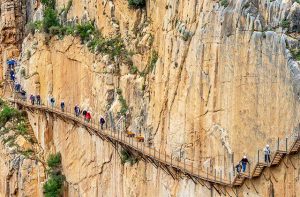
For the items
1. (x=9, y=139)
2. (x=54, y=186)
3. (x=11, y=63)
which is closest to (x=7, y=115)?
(x=9, y=139)

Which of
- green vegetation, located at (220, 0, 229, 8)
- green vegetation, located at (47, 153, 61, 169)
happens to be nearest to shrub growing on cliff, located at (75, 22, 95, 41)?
green vegetation, located at (47, 153, 61, 169)

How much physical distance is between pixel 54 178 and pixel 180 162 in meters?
15.2

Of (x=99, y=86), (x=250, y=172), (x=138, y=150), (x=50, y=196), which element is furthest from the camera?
(x=50, y=196)

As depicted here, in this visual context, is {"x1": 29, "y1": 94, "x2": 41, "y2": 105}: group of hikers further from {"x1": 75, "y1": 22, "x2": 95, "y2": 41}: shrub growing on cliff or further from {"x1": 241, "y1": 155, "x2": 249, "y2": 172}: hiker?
{"x1": 241, "y1": 155, "x2": 249, "y2": 172}: hiker

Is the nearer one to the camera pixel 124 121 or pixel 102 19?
pixel 124 121

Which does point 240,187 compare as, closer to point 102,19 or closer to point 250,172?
point 250,172

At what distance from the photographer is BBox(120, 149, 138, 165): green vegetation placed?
39.6 meters

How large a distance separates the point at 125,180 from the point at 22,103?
15108 mm

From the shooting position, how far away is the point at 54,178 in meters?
48.0

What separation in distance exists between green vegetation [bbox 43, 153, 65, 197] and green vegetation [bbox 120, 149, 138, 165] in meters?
8.60

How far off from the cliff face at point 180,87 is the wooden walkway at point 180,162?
38cm

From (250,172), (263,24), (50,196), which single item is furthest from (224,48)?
(50,196)

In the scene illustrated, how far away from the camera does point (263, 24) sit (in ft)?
97.8

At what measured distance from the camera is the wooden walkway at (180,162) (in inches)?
1111
